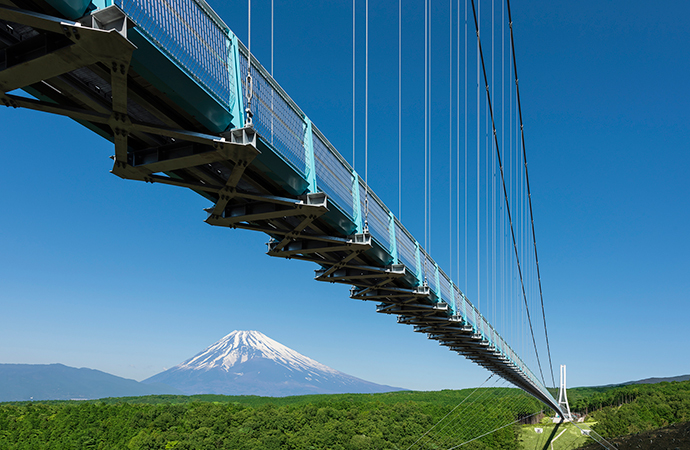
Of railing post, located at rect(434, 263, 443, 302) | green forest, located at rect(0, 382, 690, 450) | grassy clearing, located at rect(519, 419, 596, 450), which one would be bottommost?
grassy clearing, located at rect(519, 419, 596, 450)

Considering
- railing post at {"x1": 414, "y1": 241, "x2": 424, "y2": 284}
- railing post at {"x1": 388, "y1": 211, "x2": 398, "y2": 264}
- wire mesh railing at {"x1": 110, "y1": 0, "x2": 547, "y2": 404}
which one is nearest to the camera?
wire mesh railing at {"x1": 110, "y1": 0, "x2": 547, "y2": 404}

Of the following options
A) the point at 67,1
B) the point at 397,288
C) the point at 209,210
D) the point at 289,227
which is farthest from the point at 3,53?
the point at 397,288

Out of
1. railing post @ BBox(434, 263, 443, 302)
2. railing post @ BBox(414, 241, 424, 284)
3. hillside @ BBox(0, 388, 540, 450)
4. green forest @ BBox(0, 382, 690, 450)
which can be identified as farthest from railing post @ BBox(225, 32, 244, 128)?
hillside @ BBox(0, 388, 540, 450)

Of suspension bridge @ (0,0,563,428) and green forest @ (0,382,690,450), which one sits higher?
suspension bridge @ (0,0,563,428)

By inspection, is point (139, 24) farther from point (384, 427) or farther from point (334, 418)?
point (334, 418)

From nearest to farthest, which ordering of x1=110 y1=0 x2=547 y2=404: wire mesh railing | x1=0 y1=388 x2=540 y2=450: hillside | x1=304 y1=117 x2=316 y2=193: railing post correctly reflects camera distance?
x1=110 y1=0 x2=547 y2=404: wire mesh railing
x1=304 y1=117 x2=316 y2=193: railing post
x1=0 y1=388 x2=540 y2=450: hillside

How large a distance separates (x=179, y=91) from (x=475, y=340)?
21280 millimetres

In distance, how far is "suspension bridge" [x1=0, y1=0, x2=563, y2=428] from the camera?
17.9ft

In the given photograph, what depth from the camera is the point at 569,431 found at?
8331 centimetres

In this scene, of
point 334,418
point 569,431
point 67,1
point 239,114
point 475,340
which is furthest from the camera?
point 569,431

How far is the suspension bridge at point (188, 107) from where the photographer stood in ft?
17.9

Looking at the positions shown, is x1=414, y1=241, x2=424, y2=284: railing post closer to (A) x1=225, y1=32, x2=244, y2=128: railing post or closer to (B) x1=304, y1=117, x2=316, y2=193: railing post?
(B) x1=304, y1=117, x2=316, y2=193: railing post

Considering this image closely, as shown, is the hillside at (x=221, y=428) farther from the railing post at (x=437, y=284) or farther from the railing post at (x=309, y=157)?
the railing post at (x=309, y=157)

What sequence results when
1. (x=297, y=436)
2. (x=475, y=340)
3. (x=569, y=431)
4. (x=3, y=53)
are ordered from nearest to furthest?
(x=3, y=53) < (x=475, y=340) < (x=297, y=436) < (x=569, y=431)
